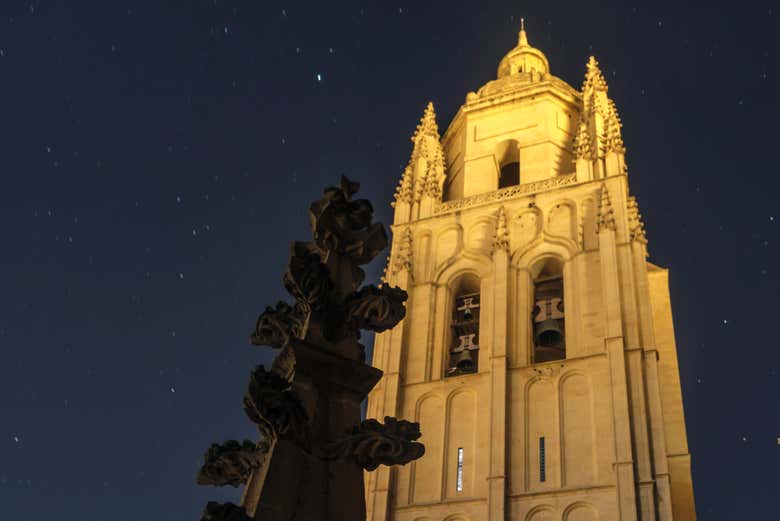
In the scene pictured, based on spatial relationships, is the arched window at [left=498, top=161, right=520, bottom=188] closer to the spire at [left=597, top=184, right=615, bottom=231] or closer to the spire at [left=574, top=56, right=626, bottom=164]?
the spire at [left=574, top=56, right=626, bottom=164]

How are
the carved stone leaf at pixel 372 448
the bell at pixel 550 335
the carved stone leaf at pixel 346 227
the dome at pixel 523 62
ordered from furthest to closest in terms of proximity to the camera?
1. the dome at pixel 523 62
2. the bell at pixel 550 335
3. the carved stone leaf at pixel 346 227
4. the carved stone leaf at pixel 372 448

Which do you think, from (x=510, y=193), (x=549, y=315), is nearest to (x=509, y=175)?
(x=510, y=193)

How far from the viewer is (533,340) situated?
86.5 ft

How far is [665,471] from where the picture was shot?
20672 mm

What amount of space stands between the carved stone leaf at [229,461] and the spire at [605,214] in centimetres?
2267

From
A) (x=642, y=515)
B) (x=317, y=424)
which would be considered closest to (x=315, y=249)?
(x=317, y=424)

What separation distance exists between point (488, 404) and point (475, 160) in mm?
12527

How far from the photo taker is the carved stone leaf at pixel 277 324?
251 inches

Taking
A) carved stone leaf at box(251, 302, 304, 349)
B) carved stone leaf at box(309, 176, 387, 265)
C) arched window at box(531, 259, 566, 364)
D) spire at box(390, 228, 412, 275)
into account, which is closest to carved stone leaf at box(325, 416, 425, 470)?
carved stone leaf at box(251, 302, 304, 349)

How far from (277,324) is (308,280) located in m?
0.47

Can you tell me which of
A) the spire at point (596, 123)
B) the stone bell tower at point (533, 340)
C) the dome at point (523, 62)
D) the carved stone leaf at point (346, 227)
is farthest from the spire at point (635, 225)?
the carved stone leaf at point (346, 227)

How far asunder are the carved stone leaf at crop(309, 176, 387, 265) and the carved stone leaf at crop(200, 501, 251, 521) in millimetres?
2332

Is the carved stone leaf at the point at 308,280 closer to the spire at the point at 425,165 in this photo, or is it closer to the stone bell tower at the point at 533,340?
the stone bell tower at the point at 533,340

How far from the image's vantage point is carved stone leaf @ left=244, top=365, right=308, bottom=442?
525 centimetres
